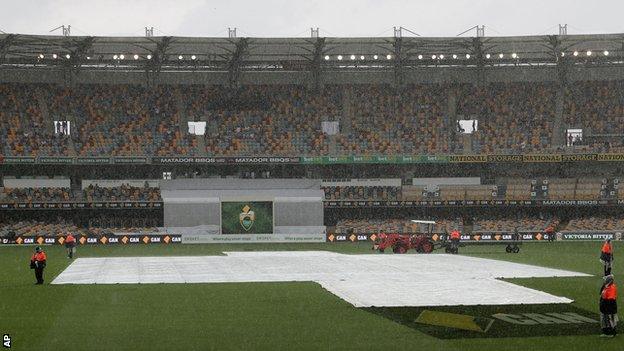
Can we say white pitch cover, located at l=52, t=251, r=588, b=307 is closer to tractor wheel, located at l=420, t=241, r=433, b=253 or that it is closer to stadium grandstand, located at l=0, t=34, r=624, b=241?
tractor wheel, located at l=420, t=241, r=433, b=253

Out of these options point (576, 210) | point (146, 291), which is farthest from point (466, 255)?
point (576, 210)

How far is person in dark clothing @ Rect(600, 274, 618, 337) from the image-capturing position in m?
17.9

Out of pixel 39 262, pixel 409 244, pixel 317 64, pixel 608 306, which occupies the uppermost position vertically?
pixel 317 64

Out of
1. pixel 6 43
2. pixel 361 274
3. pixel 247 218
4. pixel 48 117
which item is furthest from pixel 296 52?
pixel 361 274

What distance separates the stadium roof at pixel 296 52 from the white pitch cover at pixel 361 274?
2946 centimetres

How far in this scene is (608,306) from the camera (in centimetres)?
1822

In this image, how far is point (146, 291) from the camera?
94.9 ft

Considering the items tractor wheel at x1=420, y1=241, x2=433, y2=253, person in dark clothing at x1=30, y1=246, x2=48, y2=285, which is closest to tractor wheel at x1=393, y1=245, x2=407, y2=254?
tractor wheel at x1=420, y1=241, x2=433, y2=253

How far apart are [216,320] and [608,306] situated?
9.70 metres

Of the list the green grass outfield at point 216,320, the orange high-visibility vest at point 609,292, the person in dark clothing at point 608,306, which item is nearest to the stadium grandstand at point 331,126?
the green grass outfield at point 216,320

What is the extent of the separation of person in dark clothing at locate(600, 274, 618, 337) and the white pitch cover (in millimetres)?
6064

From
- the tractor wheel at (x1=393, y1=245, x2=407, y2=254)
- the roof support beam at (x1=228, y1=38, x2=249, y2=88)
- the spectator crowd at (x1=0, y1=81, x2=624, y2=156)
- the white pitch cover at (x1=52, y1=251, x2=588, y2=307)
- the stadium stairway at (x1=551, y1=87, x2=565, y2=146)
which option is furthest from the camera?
the stadium stairway at (x1=551, y1=87, x2=565, y2=146)

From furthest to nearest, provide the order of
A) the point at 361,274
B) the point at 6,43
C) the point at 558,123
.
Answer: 1. the point at 558,123
2. the point at 6,43
3. the point at 361,274

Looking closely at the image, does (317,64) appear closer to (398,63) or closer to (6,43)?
(398,63)
